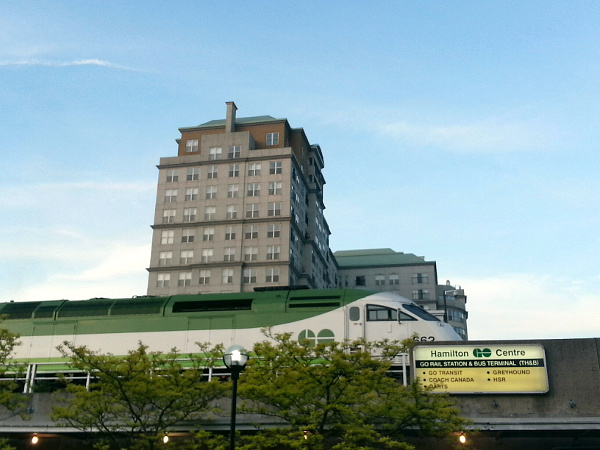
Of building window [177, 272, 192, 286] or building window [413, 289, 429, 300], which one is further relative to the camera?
building window [413, 289, 429, 300]

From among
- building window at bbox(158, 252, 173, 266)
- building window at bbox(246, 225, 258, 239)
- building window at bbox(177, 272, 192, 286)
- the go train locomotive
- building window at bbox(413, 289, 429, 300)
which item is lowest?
the go train locomotive

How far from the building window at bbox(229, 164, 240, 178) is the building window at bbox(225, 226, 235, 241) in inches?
293

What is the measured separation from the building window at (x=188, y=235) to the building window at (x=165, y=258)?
2.63m

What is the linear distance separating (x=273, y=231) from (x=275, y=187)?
6.16 m

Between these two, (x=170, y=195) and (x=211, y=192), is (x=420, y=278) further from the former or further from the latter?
(x=170, y=195)

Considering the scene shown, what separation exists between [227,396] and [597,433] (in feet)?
54.9

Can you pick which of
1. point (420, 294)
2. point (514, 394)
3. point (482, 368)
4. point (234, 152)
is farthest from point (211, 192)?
point (514, 394)

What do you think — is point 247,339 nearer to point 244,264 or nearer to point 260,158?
point 244,264

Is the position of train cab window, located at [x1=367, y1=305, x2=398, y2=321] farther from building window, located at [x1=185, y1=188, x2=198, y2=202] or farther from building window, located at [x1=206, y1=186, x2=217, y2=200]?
building window, located at [x1=185, y1=188, x2=198, y2=202]

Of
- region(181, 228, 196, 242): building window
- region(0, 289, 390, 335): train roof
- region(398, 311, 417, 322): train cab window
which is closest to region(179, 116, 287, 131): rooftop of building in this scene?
region(181, 228, 196, 242): building window

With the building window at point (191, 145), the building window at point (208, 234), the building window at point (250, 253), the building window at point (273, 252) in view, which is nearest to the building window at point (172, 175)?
the building window at point (191, 145)

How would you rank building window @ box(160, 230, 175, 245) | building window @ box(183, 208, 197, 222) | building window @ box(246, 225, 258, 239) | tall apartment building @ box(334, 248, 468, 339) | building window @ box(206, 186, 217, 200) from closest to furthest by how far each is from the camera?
building window @ box(246, 225, 258, 239)
building window @ box(160, 230, 175, 245)
building window @ box(183, 208, 197, 222)
building window @ box(206, 186, 217, 200)
tall apartment building @ box(334, 248, 468, 339)

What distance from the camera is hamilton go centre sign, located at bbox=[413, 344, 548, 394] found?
96.7 ft

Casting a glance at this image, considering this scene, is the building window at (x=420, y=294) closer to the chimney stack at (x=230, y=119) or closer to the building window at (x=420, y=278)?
the building window at (x=420, y=278)
